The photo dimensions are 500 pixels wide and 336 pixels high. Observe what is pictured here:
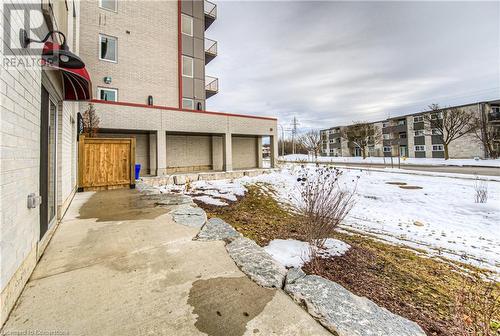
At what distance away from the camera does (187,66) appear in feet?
55.5

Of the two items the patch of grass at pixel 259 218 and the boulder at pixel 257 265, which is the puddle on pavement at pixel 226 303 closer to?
the boulder at pixel 257 265

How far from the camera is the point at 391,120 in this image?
4484 centimetres

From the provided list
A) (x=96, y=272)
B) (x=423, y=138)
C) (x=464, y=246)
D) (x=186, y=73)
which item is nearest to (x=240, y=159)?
(x=186, y=73)

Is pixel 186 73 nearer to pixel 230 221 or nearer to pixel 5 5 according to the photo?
pixel 230 221

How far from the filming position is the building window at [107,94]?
44.1 feet

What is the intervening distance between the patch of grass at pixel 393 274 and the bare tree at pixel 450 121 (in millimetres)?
36392

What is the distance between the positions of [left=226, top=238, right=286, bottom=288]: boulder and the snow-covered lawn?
4358mm

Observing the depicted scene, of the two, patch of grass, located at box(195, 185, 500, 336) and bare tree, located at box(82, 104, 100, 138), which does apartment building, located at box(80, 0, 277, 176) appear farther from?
patch of grass, located at box(195, 185, 500, 336)

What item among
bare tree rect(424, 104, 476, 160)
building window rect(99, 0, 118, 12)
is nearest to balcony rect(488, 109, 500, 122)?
bare tree rect(424, 104, 476, 160)

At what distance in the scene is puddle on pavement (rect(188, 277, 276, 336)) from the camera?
155cm

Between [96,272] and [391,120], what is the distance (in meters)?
54.0

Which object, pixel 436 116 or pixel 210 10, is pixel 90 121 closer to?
pixel 210 10

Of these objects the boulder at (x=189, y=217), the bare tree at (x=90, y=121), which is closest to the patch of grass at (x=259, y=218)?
the boulder at (x=189, y=217)

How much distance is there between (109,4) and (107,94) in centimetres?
594
